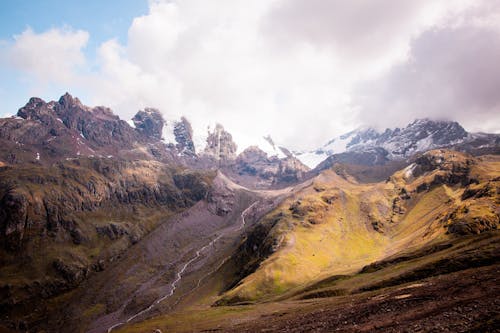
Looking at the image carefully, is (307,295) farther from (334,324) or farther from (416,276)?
(334,324)

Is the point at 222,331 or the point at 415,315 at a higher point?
the point at 415,315

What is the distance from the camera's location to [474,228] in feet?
626

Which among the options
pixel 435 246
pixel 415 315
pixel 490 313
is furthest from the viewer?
pixel 435 246

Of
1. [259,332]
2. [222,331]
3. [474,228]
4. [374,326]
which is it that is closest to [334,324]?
[374,326]

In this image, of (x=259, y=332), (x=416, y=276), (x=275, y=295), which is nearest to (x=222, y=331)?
(x=259, y=332)

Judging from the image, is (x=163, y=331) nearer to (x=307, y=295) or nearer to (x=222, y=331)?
(x=222, y=331)

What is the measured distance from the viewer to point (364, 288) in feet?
389

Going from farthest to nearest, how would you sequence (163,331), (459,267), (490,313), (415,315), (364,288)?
(163,331)
(364,288)
(459,267)
(415,315)
(490,313)

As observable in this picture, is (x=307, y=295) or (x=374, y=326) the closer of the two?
(x=374, y=326)

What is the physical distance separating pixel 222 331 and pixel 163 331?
48.2 meters

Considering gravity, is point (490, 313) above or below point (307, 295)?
above

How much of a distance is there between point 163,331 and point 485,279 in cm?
11849

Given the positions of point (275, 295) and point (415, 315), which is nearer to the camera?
point (415, 315)

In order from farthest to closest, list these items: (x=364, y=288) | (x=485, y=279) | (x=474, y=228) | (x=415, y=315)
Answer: (x=474, y=228), (x=364, y=288), (x=485, y=279), (x=415, y=315)
